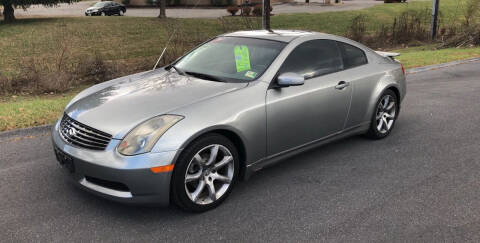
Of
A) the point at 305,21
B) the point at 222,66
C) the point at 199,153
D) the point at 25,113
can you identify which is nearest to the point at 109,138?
the point at 199,153

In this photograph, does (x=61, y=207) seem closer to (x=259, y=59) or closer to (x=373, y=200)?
(x=259, y=59)

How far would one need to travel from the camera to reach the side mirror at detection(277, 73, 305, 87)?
4.24 m

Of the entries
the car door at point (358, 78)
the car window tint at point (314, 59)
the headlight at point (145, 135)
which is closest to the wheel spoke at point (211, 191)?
the headlight at point (145, 135)

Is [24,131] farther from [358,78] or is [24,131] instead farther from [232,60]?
[358,78]

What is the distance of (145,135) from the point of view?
3527 millimetres

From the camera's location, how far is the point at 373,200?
13.4 feet

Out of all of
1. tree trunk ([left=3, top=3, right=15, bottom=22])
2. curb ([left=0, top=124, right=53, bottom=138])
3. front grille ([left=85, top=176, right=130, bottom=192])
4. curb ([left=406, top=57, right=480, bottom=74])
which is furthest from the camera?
tree trunk ([left=3, top=3, right=15, bottom=22])

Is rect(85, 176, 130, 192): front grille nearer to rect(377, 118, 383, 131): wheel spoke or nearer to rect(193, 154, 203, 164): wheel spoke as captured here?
rect(193, 154, 203, 164): wheel spoke

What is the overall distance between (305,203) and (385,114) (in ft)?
7.87

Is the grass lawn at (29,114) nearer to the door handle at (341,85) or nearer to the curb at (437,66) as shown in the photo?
the door handle at (341,85)

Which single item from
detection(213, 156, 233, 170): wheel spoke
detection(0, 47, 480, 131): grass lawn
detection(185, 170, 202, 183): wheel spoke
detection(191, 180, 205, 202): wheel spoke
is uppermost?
detection(213, 156, 233, 170): wheel spoke

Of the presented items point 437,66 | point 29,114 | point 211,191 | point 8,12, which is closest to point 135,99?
point 211,191

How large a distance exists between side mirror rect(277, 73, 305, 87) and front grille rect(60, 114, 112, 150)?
1726 millimetres

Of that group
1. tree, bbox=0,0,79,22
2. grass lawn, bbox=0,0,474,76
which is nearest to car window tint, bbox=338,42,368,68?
grass lawn, bbox=0,0,474,76
